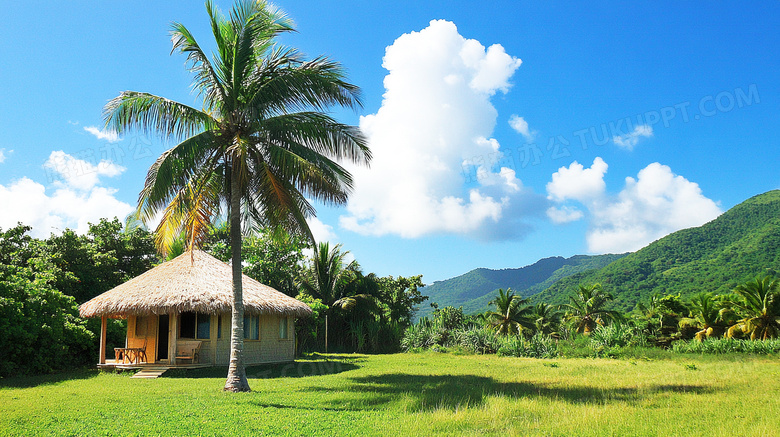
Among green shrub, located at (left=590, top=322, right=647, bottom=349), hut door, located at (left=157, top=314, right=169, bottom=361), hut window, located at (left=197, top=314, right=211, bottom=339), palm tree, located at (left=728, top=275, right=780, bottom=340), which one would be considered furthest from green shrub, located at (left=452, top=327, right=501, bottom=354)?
hut door, located at (left=157, top=314, right=169, bottom=361)

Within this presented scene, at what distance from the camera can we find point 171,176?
10812 mm

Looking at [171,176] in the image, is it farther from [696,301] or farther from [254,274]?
[696,301]

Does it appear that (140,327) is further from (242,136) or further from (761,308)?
(761,308)

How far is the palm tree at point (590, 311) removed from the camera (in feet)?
125

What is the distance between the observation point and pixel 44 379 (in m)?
13.0

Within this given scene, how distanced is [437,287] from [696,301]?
362 feet

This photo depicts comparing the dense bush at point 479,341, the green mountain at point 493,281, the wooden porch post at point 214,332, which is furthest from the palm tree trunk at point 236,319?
the green mountain at point 493,281

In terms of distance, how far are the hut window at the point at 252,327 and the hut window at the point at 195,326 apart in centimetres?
129

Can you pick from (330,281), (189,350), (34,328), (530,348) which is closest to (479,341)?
(530,348)

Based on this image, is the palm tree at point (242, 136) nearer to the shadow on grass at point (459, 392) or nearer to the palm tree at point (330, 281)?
the shadow on grass at point (459, 392)

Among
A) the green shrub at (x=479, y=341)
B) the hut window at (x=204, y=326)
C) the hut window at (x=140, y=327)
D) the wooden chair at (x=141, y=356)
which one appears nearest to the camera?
the wooden chair at (x=141, y=356)

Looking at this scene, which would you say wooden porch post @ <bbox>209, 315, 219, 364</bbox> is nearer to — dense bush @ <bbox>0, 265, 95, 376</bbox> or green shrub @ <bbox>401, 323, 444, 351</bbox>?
dense bush @ <bbox>0, 265, 95, 376</bbox>

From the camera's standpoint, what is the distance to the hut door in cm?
1712

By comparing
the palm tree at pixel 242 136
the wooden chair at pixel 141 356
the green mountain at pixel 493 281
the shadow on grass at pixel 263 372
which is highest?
the green mountain at pixel 493 281
